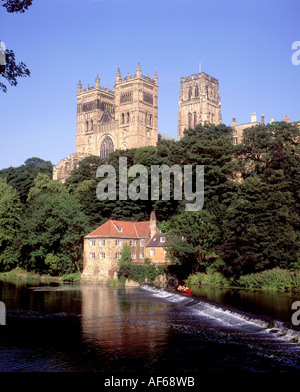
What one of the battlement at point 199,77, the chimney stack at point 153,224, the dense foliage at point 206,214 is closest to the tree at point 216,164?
the dense foliage at point 206,214

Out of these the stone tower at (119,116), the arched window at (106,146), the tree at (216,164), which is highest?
the stone tower at (119,116)

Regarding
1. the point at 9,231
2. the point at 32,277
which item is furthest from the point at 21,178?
the point at 32,277

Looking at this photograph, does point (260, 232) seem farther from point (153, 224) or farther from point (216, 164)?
point (153, 224)

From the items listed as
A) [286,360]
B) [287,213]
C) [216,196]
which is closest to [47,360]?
[286,360]

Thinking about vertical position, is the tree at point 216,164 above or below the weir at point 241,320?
above

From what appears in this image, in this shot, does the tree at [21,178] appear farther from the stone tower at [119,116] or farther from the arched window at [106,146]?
the stone tower at [119,116]

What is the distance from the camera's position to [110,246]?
58.5 meters

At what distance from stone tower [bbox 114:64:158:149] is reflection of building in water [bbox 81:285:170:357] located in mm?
82836

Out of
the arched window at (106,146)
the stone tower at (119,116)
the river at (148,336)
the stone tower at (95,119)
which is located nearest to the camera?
the river at (148,336)

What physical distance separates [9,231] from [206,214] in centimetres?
3467

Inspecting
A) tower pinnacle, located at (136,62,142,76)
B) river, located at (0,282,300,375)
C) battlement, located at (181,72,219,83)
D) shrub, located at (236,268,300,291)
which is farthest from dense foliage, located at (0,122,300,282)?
battlement, located at (181,72,219,83)

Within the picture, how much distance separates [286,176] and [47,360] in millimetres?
43154

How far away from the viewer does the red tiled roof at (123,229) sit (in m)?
59.8

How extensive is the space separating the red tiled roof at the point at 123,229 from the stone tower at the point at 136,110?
5698 cm
